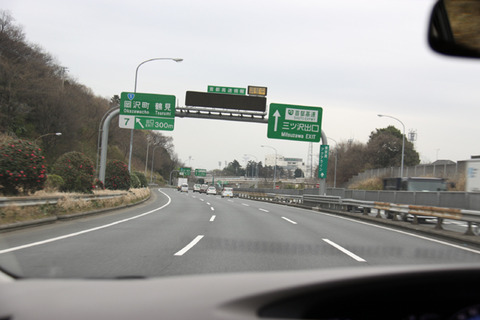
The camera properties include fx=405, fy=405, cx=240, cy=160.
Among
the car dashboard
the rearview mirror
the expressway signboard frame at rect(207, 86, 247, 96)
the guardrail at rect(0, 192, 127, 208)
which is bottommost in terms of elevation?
the guardrail at rect(0, 192, 127, 208)

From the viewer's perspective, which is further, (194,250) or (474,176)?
(474,176)

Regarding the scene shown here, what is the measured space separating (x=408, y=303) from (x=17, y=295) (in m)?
1.90

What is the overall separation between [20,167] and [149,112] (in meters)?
11.8

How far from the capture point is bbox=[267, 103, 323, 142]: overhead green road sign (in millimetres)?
25109

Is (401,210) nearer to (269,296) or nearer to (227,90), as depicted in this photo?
(227,90)

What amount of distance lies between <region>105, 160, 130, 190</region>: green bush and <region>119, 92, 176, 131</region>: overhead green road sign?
5814mm

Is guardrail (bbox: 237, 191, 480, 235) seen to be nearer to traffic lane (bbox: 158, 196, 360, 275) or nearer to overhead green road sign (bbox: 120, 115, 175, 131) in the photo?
traffic lane (bbox: 158, 196, 360, 275)

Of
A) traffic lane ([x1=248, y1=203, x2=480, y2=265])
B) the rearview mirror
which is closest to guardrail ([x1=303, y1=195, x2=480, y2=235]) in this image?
traffic lane ([x1=248, y1=203, x2=480, y2=265])

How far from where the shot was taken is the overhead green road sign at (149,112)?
81.2 ft

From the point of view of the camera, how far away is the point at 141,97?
978 inches

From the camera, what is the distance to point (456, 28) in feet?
8.80

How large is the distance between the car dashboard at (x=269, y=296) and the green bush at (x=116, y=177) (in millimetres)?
28159

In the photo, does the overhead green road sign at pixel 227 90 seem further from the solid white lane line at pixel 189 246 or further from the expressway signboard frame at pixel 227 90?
the solid white lane line at pixel 189 246

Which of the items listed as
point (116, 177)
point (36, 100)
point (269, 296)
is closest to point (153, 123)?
point (116, 177)
